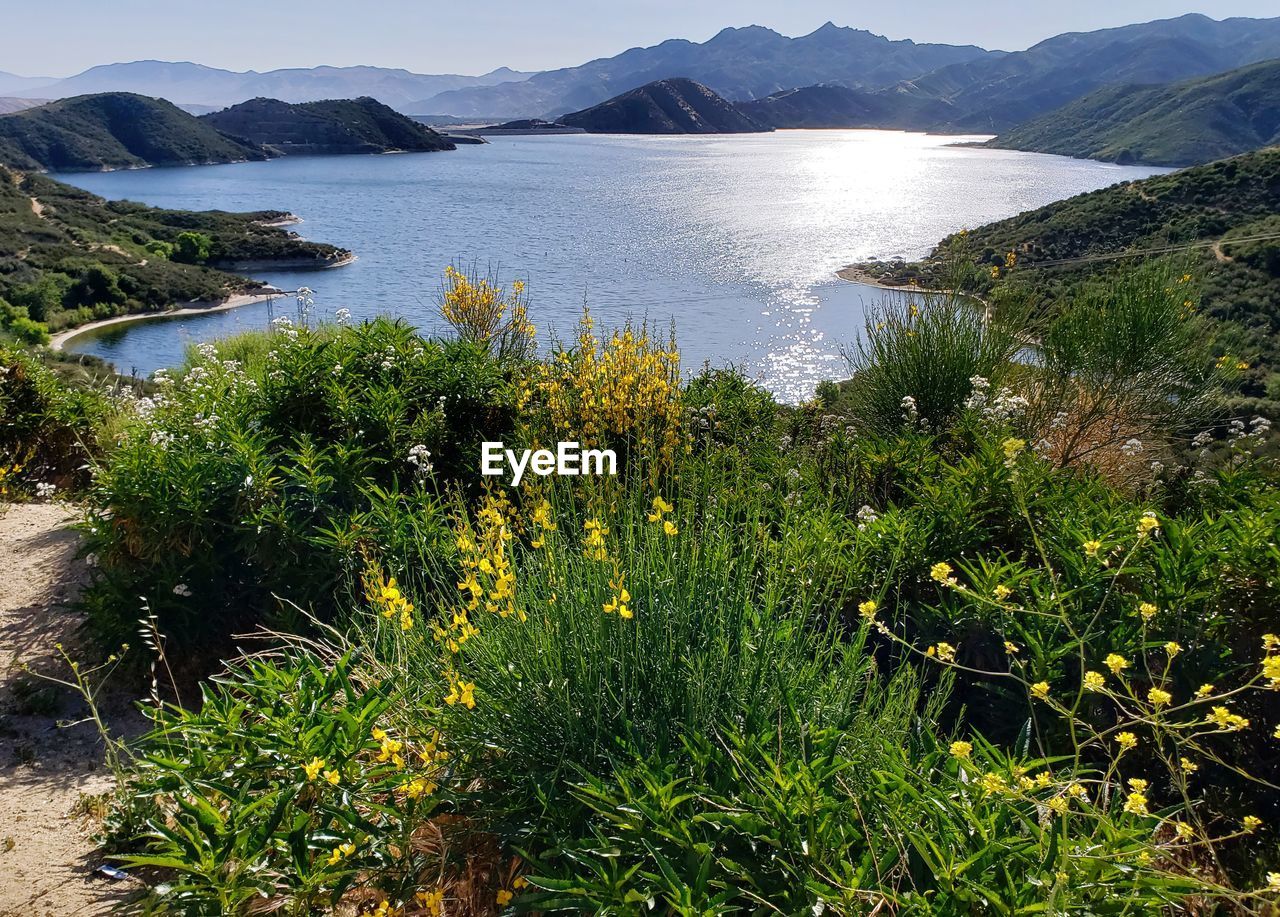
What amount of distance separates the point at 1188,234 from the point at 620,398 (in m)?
29.6

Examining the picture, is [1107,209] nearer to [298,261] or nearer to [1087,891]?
[1087,891]

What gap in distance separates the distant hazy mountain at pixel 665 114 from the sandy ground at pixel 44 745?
171 meters

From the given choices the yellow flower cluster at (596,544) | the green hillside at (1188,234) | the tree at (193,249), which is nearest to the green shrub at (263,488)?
the yellow flower cluster at (596,544)

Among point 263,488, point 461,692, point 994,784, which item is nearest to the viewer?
point 994,784

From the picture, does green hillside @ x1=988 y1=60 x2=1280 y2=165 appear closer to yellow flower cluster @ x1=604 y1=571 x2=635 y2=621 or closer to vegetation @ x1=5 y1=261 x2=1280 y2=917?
vegetation @ x1=5 y1=261 x2=1280 y2=917

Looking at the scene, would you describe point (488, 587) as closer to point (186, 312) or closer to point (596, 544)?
point (596, 544)

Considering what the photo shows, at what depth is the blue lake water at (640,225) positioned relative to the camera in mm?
31172

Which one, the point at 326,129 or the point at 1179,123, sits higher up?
the point at 326,129

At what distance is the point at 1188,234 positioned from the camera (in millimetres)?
26344

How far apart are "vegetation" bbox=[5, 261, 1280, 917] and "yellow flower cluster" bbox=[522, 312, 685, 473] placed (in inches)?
1.1

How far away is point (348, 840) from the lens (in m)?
2.06

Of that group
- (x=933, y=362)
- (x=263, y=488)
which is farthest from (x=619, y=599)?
(x=933, y=362)

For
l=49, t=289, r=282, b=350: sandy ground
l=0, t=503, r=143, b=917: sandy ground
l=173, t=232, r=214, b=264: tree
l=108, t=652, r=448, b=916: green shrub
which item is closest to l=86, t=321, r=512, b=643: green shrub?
l=0, t=503, r=143, b=917: sandy ground

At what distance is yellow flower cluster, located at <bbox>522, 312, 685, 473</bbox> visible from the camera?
161 inches
